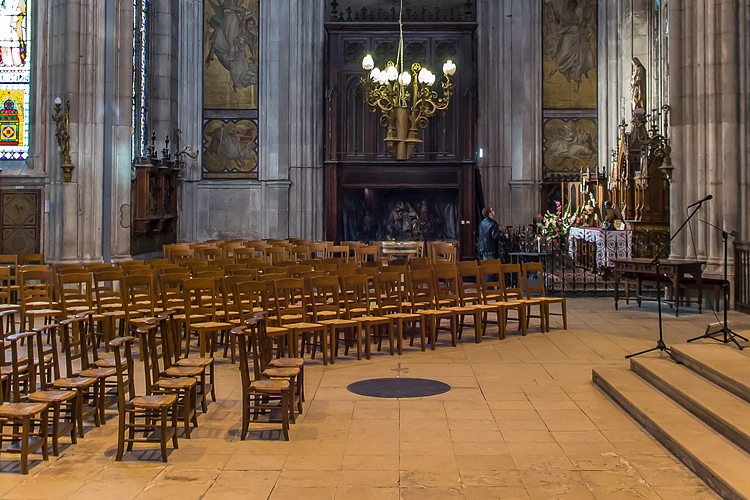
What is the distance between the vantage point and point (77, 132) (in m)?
13.8

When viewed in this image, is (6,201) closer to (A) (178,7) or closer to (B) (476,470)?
(A) (178,7)

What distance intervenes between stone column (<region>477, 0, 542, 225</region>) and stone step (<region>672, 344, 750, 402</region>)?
44.8 ft

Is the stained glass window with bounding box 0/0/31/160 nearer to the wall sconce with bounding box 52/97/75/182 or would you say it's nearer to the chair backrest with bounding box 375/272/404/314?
the wall sconce with bounding box 52/97/75/182

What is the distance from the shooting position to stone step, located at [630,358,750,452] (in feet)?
16.9

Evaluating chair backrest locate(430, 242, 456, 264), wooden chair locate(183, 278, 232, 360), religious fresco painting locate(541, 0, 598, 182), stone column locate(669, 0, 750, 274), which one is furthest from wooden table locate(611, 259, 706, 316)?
religious fresco painting locate(541, 0, 598, 182)

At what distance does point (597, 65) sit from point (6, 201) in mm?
16059

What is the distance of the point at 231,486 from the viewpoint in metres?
4.48

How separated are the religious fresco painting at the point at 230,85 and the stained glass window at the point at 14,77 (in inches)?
261

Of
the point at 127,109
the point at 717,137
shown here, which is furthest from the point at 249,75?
the point at 717,137

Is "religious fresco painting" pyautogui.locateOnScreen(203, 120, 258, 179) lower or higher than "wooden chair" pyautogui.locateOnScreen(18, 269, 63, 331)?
higher

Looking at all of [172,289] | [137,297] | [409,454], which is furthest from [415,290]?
[409,454]

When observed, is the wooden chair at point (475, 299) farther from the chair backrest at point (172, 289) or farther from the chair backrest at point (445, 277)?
the chair backrest at point (172, 289)

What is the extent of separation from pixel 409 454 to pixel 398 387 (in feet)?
6.35

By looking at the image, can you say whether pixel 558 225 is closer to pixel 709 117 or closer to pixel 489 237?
pixel 489 237
